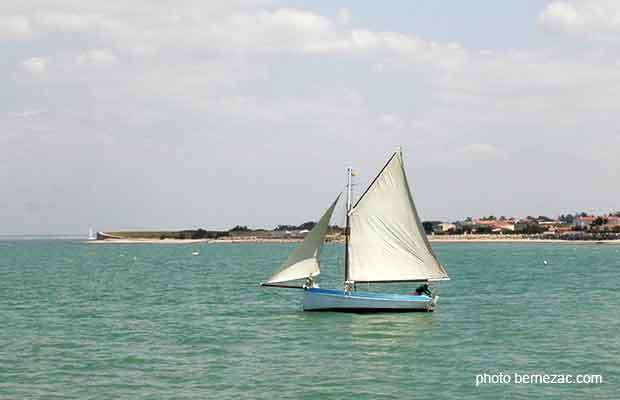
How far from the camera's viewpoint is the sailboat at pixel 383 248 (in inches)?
1983

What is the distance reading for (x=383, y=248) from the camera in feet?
167

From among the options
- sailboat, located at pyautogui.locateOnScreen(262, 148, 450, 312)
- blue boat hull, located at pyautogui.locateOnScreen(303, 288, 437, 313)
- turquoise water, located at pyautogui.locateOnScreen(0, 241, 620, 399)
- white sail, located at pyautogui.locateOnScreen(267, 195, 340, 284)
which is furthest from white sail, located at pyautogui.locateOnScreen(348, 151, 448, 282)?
turquoise water, located at pyautogui.locateOnScreen(0, 241, 620, 399)

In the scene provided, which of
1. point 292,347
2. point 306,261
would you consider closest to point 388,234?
point 306,261

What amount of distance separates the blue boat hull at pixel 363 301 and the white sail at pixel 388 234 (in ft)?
4.05

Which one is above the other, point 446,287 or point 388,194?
point 388,194

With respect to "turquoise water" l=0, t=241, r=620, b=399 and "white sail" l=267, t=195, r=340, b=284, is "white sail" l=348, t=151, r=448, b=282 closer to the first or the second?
"white sail" l=267, t=195, r=340, b=284

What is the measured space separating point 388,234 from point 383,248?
1.00 m

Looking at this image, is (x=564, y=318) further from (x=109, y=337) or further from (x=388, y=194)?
(x=109, y=337)

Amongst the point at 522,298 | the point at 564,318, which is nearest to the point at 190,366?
the point at 564,318

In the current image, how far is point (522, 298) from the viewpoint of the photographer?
63.4 m

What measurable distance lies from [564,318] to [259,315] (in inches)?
793

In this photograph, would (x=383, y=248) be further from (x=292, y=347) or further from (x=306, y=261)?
(x=292, y=347)

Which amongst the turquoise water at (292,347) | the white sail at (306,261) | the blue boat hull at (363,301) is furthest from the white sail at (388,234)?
the turquoise water at (292,347)

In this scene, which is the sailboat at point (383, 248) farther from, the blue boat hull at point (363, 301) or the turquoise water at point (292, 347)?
the turquoise water at point (292, 347)
